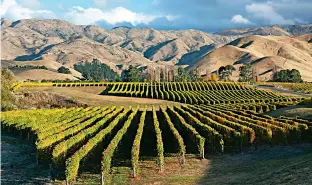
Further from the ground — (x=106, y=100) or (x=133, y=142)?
(x=106, y=100)

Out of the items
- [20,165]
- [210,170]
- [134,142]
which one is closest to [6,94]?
[20,165]

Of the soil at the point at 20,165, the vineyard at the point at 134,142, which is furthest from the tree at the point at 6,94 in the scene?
the soil at the point at 20,165

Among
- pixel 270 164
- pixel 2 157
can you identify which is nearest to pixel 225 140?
pixel 270 164

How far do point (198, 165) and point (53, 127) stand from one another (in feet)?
68.4

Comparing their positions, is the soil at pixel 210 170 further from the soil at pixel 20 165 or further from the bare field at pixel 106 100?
the bare field at pixel 106 100

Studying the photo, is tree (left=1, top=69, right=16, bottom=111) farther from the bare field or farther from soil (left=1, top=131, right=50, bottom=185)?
soil (left=1, top=131, right=50, bottom=185)

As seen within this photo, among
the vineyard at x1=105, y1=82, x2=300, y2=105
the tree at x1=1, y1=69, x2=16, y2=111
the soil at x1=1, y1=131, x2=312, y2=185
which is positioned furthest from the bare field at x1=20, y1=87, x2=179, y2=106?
the soil at x1=1, y1=131, x2=312, y2=185

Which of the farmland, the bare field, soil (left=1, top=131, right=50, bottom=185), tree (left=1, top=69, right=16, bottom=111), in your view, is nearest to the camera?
soil (left=1, top=131, right=50, bottom=185)

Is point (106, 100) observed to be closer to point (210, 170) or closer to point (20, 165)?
point (20, 165)

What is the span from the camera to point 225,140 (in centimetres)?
4056

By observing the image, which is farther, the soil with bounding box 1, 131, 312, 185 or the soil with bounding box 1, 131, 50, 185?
the soil with bounding box 1, 131, 50, 185

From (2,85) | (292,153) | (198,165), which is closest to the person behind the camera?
(198,165)

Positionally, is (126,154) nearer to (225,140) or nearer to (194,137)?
(194,137)

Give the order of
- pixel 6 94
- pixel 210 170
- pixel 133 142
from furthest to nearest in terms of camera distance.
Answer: pixel 6 94 → pixel 133 142 → pixel 210 170
